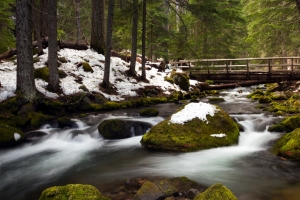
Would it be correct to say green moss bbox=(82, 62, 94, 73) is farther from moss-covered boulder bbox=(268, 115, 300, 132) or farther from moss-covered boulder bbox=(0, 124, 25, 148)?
moss-covered boulder bbox=(268, 115, 300, 132)

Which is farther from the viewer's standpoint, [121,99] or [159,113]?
[121,99]

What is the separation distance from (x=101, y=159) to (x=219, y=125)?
3.62 meters

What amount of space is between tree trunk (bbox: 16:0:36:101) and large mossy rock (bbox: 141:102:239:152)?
17.3 feet

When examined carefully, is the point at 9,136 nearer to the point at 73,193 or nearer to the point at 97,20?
the point at 73,193

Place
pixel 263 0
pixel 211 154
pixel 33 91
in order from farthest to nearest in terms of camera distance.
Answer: pixel 263 0 → pixel 33 91 → pixel 211 154

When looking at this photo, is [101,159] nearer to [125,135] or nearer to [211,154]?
[125,135]

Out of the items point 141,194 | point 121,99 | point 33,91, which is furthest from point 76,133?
point 141,194

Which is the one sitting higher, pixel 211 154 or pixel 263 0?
pixel 263 0

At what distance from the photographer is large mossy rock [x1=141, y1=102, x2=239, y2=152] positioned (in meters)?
6.84

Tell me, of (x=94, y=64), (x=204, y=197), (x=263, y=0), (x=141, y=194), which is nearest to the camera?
(x=204, y=197)

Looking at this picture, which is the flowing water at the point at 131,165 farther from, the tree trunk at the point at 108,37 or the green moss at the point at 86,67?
the green moss at the point at 86,67

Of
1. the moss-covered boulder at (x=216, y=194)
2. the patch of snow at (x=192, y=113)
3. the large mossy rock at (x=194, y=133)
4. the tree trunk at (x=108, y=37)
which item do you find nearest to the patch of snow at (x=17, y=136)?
the large mossy rock at (x=194, y=133)

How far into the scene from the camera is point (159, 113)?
11.4m

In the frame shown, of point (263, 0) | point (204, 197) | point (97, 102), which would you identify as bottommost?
point (204, 197)
